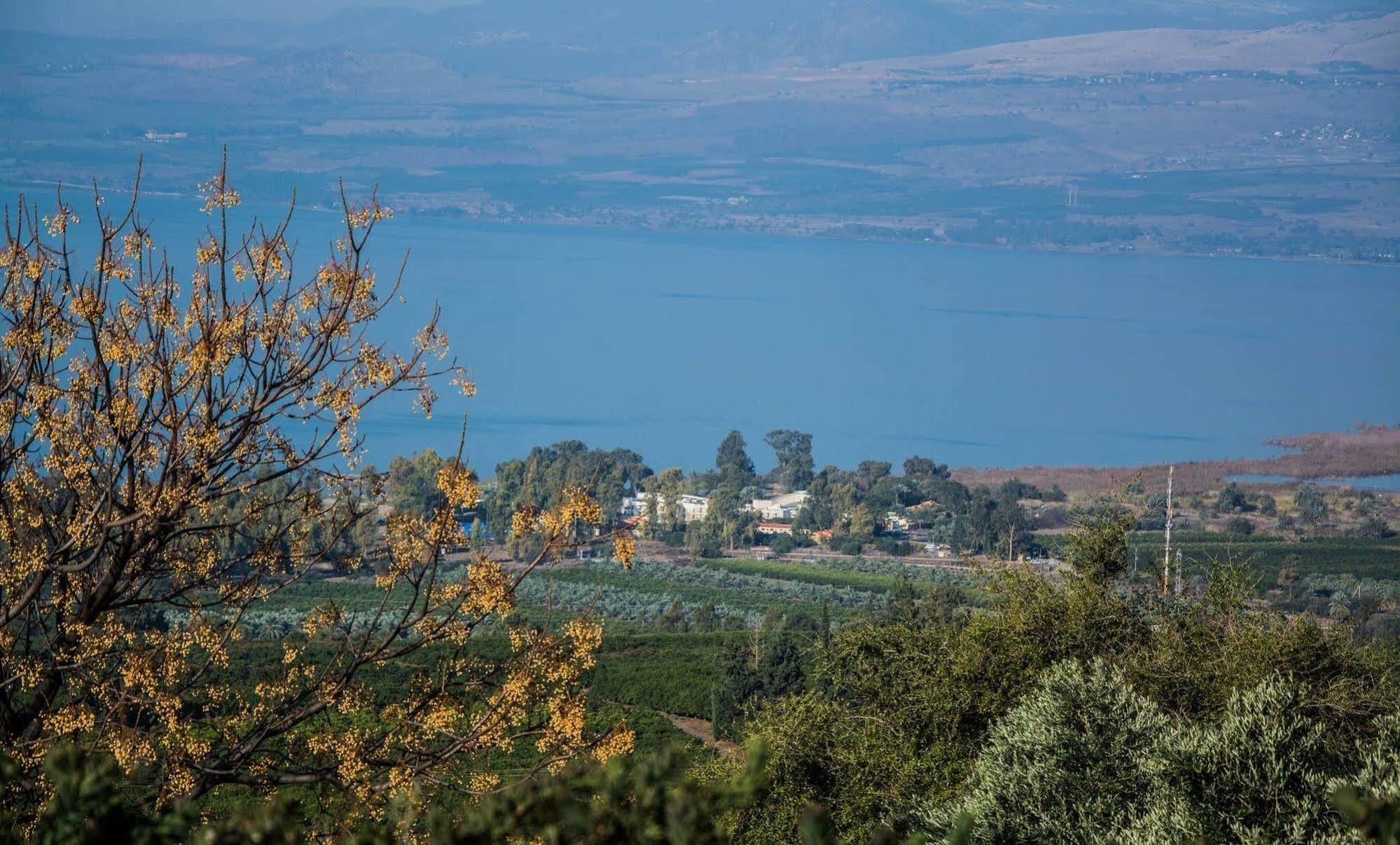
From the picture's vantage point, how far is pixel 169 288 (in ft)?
22.0

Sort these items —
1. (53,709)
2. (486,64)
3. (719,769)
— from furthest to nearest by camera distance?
(486,64)
(719,769)
(53,709)

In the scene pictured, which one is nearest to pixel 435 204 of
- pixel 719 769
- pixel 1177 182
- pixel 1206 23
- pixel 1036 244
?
pixel 1036 244

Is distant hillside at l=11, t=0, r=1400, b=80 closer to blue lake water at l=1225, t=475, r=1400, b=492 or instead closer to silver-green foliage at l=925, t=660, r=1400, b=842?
blue lake water at l=1225, t=475, r=1400, b=492

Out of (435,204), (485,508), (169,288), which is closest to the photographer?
(169,288)

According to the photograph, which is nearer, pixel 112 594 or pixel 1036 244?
pixel 112 594

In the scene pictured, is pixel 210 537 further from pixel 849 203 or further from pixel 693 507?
pixel 849 203

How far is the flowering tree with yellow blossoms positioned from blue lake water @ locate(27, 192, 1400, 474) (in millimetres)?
63729

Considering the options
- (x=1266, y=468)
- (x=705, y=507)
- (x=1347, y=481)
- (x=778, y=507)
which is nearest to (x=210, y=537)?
(x=705, y=507)

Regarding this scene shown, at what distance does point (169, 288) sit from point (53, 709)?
1.90 metres

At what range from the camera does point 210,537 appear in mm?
7012

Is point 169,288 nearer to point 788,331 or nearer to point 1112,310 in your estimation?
point 788,331

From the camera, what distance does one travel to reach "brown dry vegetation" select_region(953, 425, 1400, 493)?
193 feet

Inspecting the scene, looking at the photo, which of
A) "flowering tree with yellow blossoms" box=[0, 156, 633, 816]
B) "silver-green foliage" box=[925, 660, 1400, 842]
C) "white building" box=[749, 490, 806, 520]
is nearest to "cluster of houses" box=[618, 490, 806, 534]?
"white building" box=[749, 490, 806, 520]

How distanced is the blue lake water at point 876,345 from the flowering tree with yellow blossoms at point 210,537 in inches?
2509
